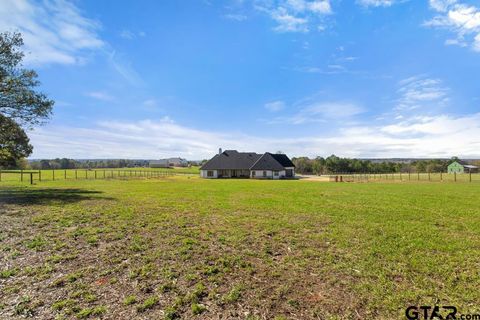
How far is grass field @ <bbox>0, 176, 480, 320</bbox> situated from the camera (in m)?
3.47

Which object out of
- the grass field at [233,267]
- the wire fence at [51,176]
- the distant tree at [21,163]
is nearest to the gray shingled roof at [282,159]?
the wire fence at [51,176]

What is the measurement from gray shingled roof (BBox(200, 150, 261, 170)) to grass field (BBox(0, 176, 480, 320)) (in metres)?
45.0

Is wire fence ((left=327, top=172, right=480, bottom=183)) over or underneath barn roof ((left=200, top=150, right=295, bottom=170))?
underneath

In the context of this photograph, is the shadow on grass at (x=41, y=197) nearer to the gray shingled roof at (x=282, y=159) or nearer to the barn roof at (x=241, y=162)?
the barn roof at (x=241, y=162)

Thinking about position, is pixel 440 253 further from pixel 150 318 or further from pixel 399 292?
pixel 150 318

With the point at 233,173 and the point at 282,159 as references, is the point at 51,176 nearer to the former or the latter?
the point at 233,173

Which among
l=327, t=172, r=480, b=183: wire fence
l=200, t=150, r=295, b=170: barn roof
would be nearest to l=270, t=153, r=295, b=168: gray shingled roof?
l=200, t=150, r=295, b=170: barn roof

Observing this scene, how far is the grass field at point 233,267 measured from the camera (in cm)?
347

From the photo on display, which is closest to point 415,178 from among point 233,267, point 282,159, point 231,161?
point 282,159

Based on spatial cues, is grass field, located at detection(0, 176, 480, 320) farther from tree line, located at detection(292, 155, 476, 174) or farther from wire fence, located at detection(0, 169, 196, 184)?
tree line, located at detection(292, 155, 476, 174)

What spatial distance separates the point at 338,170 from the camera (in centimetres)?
7981

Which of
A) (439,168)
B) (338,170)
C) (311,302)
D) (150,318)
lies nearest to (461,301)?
(311,302)

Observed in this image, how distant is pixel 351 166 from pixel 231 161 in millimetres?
46564

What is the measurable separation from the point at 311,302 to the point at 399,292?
141 centimetres
